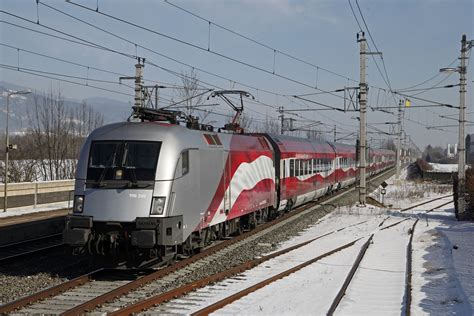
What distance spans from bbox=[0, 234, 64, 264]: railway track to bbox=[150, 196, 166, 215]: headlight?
4328 millimetres

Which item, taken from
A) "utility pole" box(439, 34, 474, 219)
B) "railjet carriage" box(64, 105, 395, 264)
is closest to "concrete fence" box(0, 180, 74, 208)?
"railjet carriage" box(64, 105, 395, 264)

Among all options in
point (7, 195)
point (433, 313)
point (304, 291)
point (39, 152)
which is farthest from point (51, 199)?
point (433, 313)

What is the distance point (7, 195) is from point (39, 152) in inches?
619

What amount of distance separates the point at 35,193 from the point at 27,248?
12.1 metres

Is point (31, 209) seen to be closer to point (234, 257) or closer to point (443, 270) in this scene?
point (234, 257)

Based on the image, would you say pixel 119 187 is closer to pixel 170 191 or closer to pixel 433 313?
pixel 170 191

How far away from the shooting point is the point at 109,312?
8641mm

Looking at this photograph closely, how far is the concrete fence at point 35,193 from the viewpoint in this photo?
84.8ft

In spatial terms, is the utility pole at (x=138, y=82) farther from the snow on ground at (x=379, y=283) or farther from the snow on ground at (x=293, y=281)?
the snow on ground at (x=379, y=283)

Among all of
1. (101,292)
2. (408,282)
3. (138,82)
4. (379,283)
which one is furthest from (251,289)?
(138,82)

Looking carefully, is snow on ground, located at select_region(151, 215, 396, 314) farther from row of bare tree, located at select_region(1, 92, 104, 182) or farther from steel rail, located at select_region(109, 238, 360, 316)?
row of bare tree, located at select_region(1, 92, 104, 182)

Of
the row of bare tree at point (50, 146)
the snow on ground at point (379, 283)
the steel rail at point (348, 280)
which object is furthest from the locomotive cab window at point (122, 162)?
the row of bare tree at point (50, 146)

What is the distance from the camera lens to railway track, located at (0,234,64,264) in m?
13.2

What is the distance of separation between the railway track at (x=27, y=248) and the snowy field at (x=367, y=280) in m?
5.39
